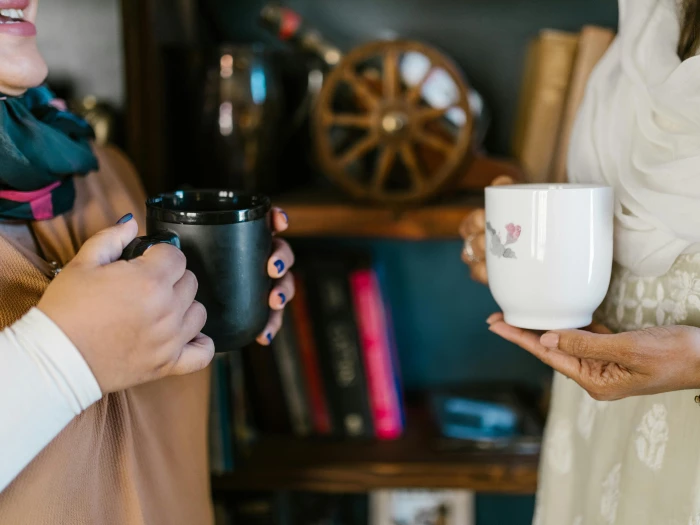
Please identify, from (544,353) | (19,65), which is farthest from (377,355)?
(19,65)

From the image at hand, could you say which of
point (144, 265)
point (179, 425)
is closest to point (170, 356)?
point (144, 265)

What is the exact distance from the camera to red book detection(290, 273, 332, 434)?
1122mm

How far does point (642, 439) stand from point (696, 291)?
168 mm

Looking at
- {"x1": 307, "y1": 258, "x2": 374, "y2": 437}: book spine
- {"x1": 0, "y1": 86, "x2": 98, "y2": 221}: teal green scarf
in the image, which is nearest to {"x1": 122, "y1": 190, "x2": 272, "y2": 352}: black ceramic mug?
{"x1": 0, "y1": 86, "x2": 98, "y2": 221}: teal green scarf

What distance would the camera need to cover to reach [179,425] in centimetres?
76

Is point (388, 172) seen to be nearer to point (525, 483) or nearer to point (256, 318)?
point (256, 318)

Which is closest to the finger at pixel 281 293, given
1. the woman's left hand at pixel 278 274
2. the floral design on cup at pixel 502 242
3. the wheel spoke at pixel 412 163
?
the woman's left hand at pixel 278 274

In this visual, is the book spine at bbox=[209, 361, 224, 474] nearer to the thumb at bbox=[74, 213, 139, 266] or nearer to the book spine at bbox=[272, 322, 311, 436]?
the book spine at bbox=[272, 322, 311, 436]

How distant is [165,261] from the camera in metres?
0.54

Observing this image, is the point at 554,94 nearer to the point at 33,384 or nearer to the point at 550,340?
the point at 550,340

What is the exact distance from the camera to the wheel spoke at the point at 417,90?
3.08ft

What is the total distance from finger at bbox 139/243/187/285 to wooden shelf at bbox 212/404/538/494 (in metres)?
0.63

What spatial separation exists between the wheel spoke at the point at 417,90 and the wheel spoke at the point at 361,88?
0.05 meters

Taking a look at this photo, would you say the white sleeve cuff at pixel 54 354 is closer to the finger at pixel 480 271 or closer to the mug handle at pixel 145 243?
the mug handle at pixel 145 243
